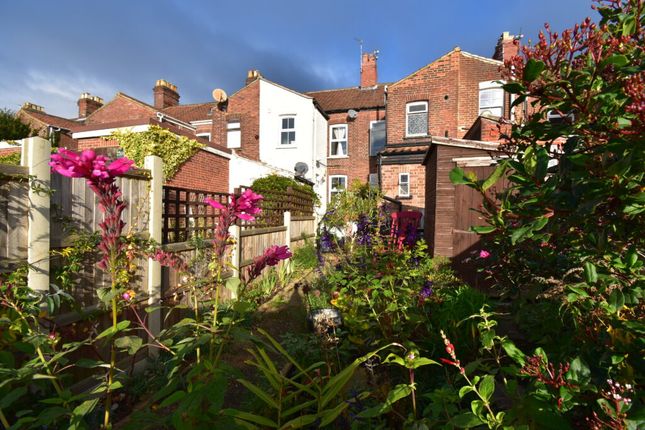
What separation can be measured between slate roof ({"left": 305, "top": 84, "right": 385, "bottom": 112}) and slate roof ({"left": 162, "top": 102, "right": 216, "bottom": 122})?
7.12 meters

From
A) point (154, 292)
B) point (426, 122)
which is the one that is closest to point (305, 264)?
point (154, 292)

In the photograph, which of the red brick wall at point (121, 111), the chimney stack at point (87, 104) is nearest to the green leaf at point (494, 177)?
the red brick wall at point (121, 111)

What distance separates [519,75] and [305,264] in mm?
7629

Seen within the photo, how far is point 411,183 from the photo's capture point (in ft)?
51.6

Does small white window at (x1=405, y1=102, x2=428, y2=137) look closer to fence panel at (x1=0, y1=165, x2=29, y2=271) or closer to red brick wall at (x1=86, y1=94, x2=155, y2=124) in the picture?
red brick wall at (x1=86, y1=94, x2=155, y2=124)

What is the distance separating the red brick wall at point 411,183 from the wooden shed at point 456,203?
803 cm

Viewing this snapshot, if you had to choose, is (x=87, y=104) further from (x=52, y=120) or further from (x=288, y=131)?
(x=288, y=131)

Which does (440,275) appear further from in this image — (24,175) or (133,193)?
(24,175)

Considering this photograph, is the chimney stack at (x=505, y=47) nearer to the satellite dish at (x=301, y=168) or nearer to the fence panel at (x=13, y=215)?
the satellite dish at (x=301, y=168)

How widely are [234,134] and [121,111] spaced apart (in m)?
7.27

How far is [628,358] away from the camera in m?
1.12

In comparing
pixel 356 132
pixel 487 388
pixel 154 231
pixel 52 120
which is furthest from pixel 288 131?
pixel 487 388

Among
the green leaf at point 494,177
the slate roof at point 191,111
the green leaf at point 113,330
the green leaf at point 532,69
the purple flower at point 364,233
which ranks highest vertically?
the slate roof at point 191,111

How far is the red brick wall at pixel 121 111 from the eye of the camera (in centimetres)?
1947
